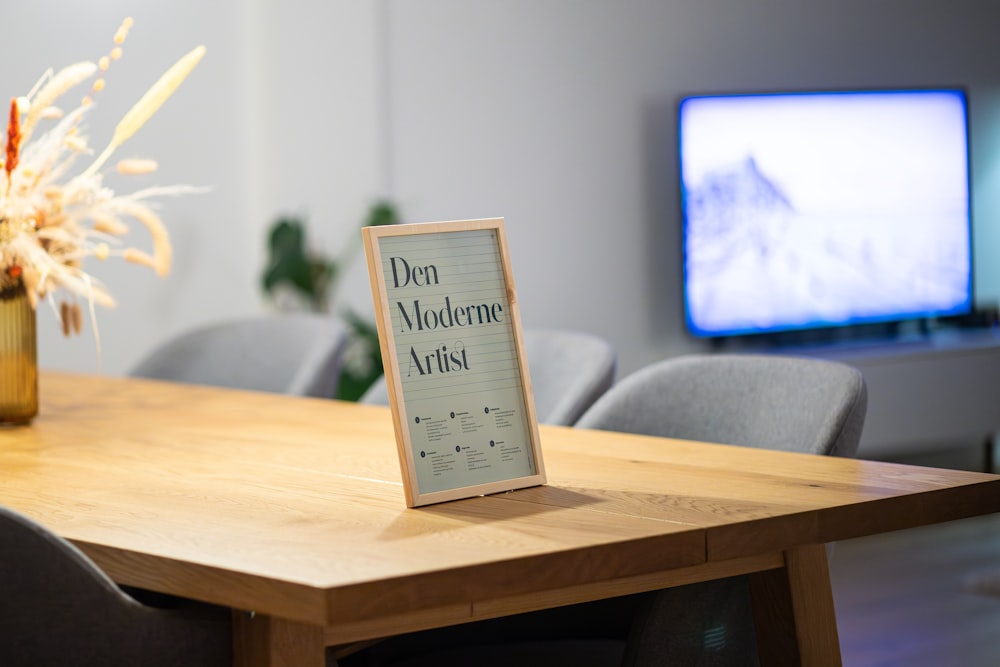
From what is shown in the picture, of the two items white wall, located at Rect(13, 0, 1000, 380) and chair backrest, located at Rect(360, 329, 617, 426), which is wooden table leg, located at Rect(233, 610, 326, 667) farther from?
white wall, located at Rect(13, 0, 1000, 380)

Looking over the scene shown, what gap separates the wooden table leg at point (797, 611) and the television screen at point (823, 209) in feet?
12.3

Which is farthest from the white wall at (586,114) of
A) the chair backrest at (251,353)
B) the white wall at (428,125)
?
the chair backrest at (251,353)

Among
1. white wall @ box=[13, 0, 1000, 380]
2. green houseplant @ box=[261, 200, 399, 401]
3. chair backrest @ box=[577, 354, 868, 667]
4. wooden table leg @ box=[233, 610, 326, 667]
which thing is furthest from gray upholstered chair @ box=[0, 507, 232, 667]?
white wall @ box=[13, 0, 1000, 380]

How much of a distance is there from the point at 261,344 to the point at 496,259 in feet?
5.53

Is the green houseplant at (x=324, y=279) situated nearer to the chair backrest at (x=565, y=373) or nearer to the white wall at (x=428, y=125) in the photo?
the white wall at (x=428, y=125)

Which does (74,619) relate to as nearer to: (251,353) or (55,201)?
(55,201)

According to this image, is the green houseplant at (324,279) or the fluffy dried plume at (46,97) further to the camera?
the green houseplant at (324,279)

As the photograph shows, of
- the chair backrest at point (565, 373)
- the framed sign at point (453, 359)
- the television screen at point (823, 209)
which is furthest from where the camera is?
the television screen at point (823, 209)

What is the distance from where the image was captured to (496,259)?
1513 mm

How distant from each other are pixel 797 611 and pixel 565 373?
3.61 feet

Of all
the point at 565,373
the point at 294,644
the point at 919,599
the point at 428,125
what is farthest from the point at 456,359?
the point at 428,125

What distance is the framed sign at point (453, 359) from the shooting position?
4.60ft

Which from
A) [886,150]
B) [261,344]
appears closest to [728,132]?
[886,150]

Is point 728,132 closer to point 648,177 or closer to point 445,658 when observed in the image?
point 648,177
